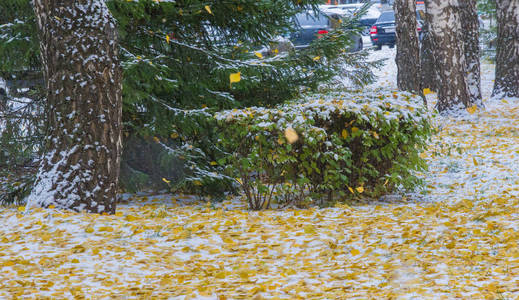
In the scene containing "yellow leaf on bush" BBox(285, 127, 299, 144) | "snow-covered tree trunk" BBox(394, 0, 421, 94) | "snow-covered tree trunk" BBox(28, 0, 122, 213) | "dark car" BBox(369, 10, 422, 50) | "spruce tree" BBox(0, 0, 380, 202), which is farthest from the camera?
"dark car" BBox(369, 10, 422, 50)

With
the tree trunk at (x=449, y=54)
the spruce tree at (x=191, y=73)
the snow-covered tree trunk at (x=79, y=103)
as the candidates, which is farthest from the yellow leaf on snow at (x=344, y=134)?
the tree trunk at (x=449, y=54)

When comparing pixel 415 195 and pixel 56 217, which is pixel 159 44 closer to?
pixel 56 217

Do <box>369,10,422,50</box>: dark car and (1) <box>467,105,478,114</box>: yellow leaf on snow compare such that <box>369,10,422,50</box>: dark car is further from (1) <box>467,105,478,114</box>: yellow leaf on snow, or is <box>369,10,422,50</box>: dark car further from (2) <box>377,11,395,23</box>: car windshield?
(1) <box>467,105,478,114</box>: yellow leaf on snow

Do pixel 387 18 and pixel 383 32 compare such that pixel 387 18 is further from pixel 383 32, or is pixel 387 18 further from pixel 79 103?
pixel 79 103

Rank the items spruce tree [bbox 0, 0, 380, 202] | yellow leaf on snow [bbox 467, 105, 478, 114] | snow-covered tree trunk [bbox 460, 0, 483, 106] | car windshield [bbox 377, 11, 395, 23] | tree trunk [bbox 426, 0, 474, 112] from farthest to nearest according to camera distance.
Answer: car windshield [bbox 377, 11, 395, 23] < snow-covered tree trunk [bbox 460, 0, 483, 106] < yellow leaf on snow [bbox 467, 105, 478, 114] < tree trunk [bbox 426, 0, 474, 112] < spruce tree [bbox 0, 0, 380, 202]

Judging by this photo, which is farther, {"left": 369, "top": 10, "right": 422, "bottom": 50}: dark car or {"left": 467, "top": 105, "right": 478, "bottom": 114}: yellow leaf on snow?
{"left": 369, "top": 10, "right": 422, "bottom": 50}: dark car

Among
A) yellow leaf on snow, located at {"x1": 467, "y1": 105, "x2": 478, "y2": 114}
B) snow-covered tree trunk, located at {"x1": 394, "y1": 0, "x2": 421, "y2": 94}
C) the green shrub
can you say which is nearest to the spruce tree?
the green shrub

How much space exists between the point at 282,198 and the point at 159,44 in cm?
257

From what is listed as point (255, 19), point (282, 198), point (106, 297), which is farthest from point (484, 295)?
point (255, 19)

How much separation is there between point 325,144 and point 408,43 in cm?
608

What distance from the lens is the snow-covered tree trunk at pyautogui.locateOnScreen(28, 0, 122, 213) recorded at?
549 centimetres

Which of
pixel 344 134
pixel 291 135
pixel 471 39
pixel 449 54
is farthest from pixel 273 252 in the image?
pixel 471 39

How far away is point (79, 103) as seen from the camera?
554cm

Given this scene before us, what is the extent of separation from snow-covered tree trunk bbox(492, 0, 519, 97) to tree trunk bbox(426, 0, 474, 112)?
5.25 ft
